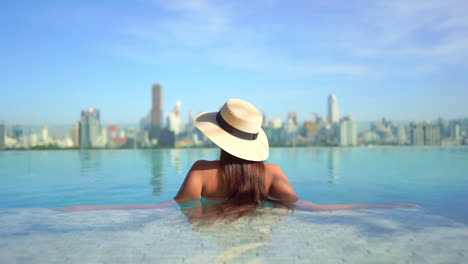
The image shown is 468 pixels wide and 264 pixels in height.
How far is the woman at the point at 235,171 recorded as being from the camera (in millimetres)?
2334

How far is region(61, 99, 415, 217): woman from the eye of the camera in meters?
2.33

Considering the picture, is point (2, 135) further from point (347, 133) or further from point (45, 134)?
point (347, 133)

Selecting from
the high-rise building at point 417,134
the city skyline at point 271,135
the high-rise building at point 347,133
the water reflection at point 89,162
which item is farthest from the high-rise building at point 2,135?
the high-rise building at point 417,134

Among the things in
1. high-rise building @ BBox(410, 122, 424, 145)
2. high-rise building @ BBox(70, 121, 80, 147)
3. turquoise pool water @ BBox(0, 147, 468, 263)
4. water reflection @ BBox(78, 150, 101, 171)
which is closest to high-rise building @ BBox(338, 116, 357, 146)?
high-rise building @ BBox(410, 122, 424, 145)

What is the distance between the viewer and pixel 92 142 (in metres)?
26.3

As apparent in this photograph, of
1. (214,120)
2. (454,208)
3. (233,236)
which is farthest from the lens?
(454,208)

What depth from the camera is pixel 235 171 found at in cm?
245

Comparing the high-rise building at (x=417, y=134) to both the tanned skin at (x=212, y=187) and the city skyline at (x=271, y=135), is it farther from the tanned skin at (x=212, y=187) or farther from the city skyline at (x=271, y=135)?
the tanned skin at (x=212, y=187)

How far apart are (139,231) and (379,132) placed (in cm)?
2882

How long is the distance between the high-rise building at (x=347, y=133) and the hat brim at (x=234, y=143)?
91.9ft

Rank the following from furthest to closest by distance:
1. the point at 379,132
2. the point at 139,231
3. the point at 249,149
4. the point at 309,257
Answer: the point at 379,132 → the point at 249,149 → the point at 139,231 → the point at 309,257

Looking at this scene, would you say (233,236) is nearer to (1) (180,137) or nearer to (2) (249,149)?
(2) (249,149)

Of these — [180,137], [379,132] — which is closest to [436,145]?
[379,132]

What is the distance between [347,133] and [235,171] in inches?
1128
